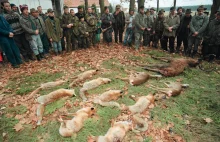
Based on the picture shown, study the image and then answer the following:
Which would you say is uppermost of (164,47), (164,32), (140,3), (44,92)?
(140,3)

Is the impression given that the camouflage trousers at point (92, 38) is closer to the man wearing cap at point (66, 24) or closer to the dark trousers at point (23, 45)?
the man wearing cap at point (66, 24)

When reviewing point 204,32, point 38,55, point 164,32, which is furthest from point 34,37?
point 204,32

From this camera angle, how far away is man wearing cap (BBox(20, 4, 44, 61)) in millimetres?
6773

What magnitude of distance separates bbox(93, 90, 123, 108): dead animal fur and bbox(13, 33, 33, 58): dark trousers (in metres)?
4.85

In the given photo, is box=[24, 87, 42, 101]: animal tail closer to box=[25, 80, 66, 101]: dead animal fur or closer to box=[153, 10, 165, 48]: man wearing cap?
box=[25, 80, 66, 101]: dead animal fur

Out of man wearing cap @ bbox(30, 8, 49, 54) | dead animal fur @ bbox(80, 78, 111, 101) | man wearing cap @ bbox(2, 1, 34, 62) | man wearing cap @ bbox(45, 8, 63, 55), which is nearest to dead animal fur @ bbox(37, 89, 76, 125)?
dead animal fur @ bbox(80, 78, 111, 101)

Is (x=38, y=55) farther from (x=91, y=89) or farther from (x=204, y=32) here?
(x=204, y=32)

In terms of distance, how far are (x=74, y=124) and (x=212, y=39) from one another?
6.95 metres

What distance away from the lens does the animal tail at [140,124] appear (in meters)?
3.53

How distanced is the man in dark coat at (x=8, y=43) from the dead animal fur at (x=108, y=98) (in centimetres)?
445

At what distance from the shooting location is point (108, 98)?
438 centimetres

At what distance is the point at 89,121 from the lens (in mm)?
3730

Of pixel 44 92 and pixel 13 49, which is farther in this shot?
pixel 13 49

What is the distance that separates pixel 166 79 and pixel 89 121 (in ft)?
10.9
